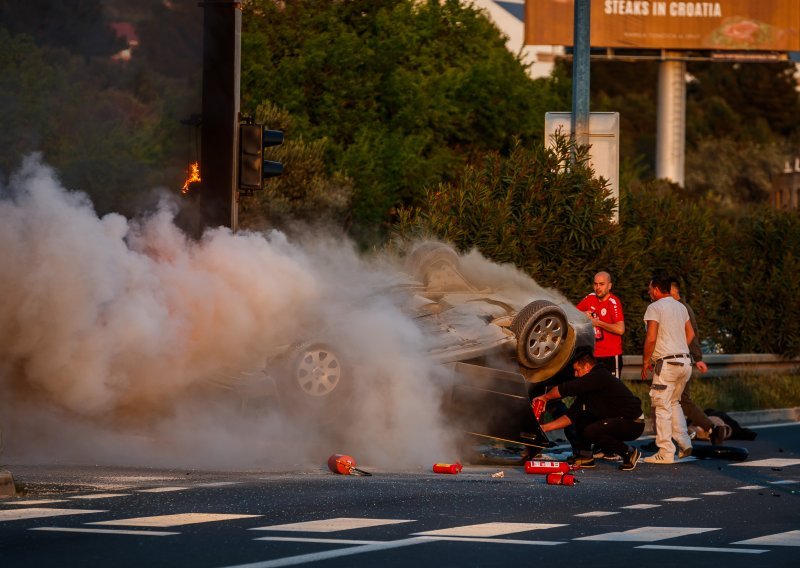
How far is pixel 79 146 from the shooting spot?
15.0 m

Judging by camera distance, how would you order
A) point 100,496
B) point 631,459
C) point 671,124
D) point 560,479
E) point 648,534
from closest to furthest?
1. point 648,534
2. point 100,496
3. point 560,479
4. point 631,459
5. point 671,124

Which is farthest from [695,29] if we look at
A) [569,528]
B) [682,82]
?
[569,528]

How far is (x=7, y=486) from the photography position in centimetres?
1138

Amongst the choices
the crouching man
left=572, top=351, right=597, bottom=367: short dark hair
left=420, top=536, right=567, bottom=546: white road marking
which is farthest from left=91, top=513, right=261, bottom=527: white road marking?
left=572, top=351, right=597, bottom=367: short dark hair

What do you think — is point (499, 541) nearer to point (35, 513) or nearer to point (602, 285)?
point (35, 513)

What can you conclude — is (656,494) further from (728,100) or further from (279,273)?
(728,100)

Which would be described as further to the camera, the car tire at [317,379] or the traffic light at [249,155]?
the traffic light at [249,155]

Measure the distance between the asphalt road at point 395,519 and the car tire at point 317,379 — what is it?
2.64 feet

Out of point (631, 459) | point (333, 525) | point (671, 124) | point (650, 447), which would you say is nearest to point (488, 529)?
point (333, 525)

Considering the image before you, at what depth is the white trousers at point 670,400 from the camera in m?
15.0

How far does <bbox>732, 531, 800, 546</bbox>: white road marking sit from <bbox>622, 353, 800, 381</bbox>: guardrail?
10.0m

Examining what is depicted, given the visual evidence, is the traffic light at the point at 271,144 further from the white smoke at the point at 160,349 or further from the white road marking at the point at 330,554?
the white road marking at the point at 330,554

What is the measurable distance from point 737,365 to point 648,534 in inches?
514

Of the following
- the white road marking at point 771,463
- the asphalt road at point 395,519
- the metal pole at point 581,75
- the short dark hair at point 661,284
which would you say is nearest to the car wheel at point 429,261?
the short dark hair at point 661,284
